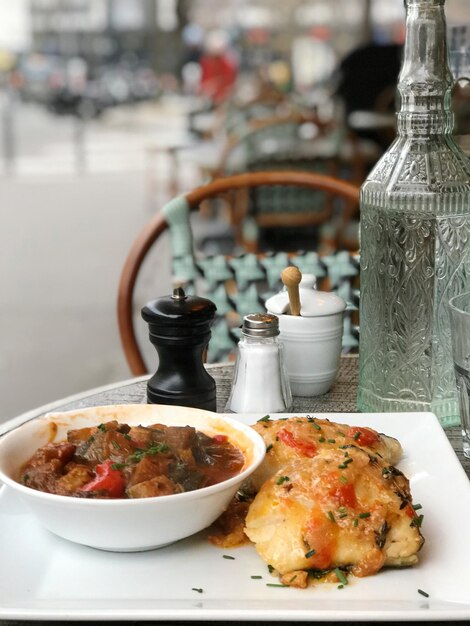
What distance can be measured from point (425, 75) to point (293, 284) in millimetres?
342

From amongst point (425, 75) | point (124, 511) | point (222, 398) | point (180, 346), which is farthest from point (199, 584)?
point (425, 75)

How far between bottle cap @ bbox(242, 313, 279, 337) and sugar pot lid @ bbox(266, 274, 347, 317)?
94 mm

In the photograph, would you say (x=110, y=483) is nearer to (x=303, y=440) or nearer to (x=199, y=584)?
(x=199, y=584)

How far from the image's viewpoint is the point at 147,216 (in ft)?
29.2

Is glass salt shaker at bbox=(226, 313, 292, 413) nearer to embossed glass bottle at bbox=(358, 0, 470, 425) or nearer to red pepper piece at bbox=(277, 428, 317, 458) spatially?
embossed glass bottle at bbox=(358, 0, 470, 425)

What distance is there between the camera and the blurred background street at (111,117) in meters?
5.14

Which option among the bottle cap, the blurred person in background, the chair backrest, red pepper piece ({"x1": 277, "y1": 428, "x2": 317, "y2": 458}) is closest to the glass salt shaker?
the bottle cap

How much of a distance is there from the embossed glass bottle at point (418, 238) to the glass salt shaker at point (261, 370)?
14cm

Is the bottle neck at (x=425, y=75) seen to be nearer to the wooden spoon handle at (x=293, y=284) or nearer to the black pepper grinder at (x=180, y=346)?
the wooden spoon handle at (x=293, y=284)

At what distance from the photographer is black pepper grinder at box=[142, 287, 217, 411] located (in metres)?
1.32

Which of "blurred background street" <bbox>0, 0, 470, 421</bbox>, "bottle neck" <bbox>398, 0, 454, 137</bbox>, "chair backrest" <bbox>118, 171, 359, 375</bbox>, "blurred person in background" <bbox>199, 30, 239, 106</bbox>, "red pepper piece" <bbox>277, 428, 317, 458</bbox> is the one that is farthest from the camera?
"blurred person in background" <bbox>199, 30, 239, 106</bbox>

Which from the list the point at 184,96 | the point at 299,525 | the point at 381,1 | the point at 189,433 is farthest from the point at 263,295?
the point at 184,96

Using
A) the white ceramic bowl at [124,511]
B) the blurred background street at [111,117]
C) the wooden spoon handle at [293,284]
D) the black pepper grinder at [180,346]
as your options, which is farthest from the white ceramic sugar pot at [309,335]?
the blurred background street at [111,117]

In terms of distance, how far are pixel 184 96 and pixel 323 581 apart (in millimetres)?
19946
